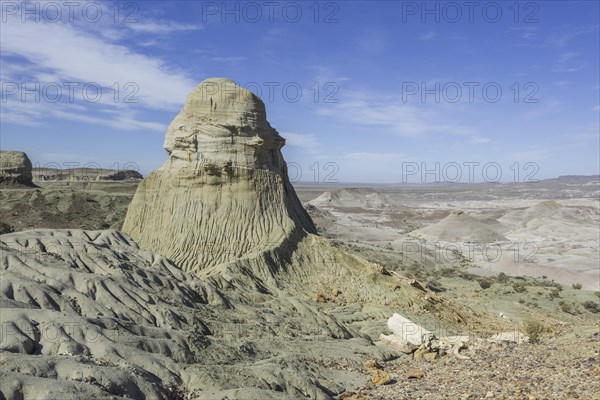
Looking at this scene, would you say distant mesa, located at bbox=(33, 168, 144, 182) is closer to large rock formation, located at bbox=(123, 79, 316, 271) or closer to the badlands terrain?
large rock formation, located at bbox=(123, 79, 316, 271)

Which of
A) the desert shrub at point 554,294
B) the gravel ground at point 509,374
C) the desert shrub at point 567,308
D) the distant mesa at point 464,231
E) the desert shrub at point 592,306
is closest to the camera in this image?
the gravel ground at point 509,374

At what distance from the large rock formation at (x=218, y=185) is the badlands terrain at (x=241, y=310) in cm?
6

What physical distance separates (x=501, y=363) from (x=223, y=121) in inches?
563

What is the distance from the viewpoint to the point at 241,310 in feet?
48.5

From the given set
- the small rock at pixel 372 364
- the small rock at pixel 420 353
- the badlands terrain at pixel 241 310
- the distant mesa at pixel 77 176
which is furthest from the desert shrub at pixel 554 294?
the distant mesa at pixel 77 176

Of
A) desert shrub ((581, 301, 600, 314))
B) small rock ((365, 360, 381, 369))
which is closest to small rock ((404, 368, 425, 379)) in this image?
small rock ((365, 360, 381, 369))

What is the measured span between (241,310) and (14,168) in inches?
2171

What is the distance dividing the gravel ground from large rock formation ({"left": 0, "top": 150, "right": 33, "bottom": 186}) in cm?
5833

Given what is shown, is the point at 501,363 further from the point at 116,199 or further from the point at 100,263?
the point at 116,199

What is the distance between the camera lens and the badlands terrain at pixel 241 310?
9148 mm

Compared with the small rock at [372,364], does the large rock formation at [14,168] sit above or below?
above

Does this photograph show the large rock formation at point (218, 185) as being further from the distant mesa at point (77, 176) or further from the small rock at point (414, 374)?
the distant mesa at point (77, 176)

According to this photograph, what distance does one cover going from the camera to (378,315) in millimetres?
18016

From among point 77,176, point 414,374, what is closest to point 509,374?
point 414,374
